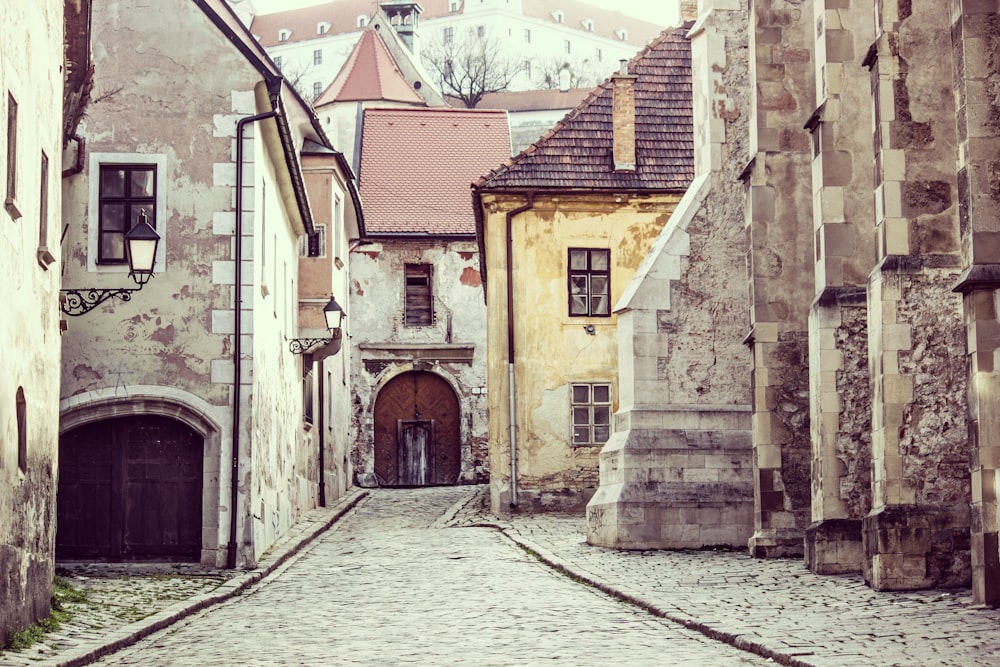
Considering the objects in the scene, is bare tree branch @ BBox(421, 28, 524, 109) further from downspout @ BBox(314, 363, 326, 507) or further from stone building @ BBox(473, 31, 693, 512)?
stone building @ BBox(473, 31, 693, 512)

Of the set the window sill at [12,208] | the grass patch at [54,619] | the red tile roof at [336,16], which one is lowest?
the grass patch at [54,619]

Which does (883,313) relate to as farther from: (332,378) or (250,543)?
(332,378)

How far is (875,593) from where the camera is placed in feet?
46.4

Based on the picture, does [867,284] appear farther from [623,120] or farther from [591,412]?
[591,412]

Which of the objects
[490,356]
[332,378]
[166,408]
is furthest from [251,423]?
[332,378]

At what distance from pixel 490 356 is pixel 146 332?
37.4ft

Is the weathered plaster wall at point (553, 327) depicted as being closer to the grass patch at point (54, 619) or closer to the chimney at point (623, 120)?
the chimney at point (623, 120)

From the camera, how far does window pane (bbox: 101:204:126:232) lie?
798 inches

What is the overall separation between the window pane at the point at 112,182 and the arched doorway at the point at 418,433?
72.6 ft

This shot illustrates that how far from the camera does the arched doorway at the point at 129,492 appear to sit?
19.9 metres

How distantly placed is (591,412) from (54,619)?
59.2 ft

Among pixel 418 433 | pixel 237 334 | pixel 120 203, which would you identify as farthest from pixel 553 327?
pixel 418 433

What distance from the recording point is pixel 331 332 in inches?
1095

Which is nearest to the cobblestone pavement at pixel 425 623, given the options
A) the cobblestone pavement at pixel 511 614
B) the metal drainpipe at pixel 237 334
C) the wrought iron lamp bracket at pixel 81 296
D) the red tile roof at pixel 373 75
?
the cobblestone pavement at pixel 511 614
